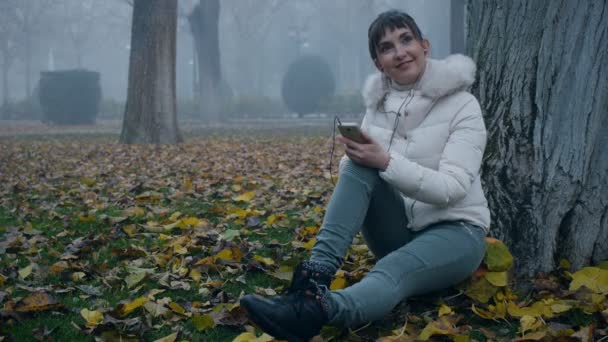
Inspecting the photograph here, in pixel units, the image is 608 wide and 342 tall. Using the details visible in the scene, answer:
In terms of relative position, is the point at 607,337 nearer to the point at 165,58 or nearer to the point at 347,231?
the point at 347,231

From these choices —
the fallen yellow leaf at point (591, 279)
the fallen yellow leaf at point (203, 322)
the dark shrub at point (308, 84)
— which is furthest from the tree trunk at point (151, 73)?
the dark shrub at point (308, 84)

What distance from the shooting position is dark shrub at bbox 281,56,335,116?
29.0 m

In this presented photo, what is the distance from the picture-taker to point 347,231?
2.48 meters

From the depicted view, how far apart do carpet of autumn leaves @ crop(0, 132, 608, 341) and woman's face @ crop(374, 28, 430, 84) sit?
0.83m

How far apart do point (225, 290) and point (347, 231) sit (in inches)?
32.4

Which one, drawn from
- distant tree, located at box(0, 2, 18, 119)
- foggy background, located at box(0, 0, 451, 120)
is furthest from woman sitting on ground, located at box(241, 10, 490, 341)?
distant tree, located at box(0, 2, 18, 119)

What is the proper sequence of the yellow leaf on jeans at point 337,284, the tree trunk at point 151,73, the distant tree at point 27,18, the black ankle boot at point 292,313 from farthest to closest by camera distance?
the distant tree at point 27,18 < the tree trunk at point 151,73 < the yellow leaf on jeans at point 337,284 < the black ankle boot at point 292,313

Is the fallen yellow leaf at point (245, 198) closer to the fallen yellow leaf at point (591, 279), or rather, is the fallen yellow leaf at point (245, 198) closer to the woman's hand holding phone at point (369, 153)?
the woman's hand holding phone at point (369, 153)

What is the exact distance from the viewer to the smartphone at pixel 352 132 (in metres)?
2.41

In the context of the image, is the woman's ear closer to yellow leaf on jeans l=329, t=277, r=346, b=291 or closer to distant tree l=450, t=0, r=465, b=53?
yellow leaf on jeans l=329, t=277, r=346, b=291

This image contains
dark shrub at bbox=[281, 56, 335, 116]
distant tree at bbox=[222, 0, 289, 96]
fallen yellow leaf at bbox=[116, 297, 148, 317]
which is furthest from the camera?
distant tree at bbox=[222, 0, 289, 96]

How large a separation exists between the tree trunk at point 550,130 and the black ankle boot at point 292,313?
118cm

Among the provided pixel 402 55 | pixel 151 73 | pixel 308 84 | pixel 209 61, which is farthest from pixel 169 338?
pixel 308 84

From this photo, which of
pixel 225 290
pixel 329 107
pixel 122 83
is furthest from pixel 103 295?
pixel 122 83
